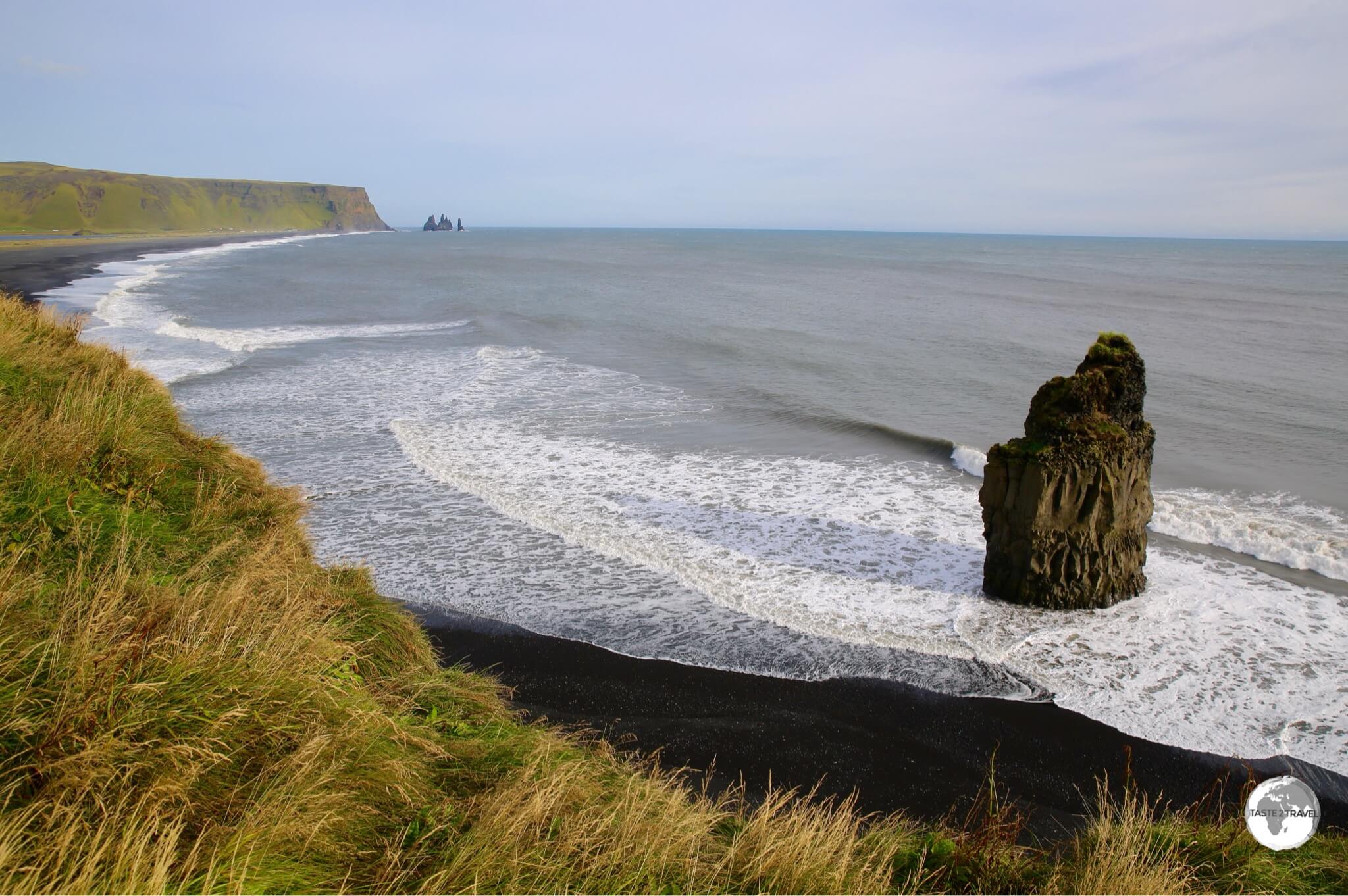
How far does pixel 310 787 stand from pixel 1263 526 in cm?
1260

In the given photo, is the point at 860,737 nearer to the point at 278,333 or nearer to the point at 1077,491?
the point at 1077,491

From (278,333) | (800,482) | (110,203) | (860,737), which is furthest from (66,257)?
(110,203)

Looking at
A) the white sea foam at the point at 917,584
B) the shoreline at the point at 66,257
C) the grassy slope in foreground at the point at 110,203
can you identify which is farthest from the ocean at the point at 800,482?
the grassy slope in foreground at the point at 110,203

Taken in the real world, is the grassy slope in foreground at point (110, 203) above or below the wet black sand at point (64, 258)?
above

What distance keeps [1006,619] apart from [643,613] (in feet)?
12.6

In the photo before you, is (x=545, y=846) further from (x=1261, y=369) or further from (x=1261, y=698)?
(x=1261, y=369)

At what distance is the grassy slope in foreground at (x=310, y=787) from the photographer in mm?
2781

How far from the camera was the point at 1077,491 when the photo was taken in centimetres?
837

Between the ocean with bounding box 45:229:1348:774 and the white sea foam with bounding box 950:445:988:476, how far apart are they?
75 mm

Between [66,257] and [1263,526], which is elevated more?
[66,257]

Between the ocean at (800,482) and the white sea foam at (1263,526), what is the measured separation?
6cm

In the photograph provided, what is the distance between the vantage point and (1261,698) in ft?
23.7

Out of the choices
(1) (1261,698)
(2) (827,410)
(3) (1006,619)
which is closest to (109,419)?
(3) (1006,619)

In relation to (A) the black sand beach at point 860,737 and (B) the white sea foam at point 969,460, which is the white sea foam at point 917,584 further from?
(B) the white sea foam at point 969,460
